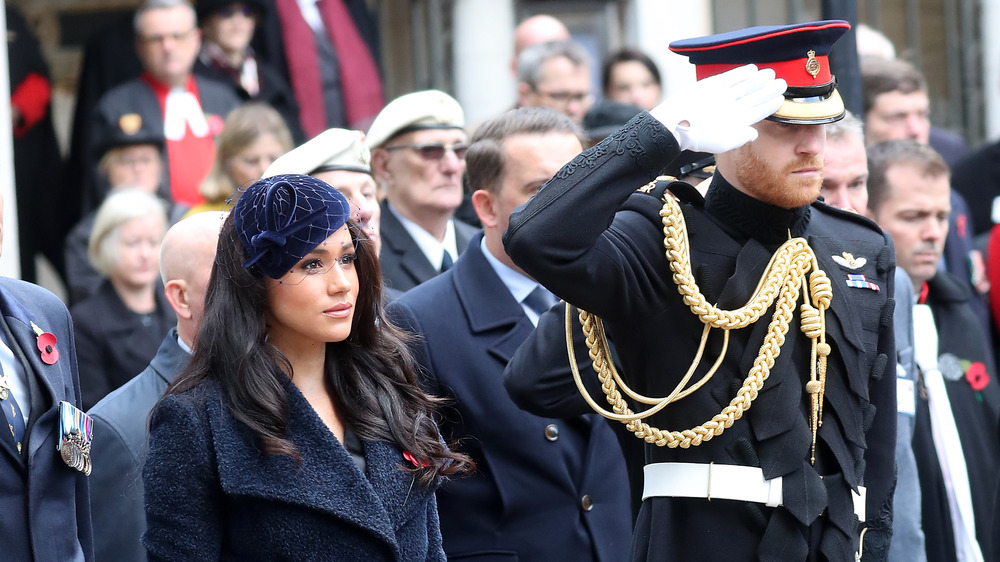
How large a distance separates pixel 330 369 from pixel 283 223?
40 centimetres

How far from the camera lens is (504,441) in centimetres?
412

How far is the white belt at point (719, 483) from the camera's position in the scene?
3.21 metres

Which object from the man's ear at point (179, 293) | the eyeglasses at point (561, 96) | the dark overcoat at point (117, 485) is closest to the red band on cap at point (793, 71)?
the man's ear at point (179, 293)

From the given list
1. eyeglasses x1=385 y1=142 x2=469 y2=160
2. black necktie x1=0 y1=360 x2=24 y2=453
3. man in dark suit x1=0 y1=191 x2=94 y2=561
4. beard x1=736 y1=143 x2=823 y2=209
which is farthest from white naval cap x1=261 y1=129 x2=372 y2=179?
beard x1=736 y1=143 x2=823 y2=209

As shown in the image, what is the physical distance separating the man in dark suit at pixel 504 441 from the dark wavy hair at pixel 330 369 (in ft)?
1.53

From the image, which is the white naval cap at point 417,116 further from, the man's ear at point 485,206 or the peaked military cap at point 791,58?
the peaked military cap at point 791,58

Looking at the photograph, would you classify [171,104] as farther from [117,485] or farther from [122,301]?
[117,485]

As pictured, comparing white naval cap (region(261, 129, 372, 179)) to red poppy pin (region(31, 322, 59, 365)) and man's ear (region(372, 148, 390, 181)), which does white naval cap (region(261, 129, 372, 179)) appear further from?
red poppy pin (region(31, 322, 59, 365))

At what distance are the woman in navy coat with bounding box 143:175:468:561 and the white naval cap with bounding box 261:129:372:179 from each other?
1.36 meters

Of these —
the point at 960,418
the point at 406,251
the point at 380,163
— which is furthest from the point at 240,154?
the point at 960,418

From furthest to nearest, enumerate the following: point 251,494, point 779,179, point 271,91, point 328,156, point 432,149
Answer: point 271,91 → point 432,149 → point 328,156 → point 779,179 → point 251,494

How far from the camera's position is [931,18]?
38.2 ft

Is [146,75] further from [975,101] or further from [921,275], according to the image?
[975,101]

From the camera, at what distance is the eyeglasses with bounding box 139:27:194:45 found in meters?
7.31
